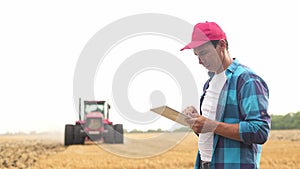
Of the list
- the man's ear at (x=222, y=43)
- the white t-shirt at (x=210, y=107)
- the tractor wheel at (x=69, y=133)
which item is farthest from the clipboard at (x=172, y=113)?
the tractor wheel at (x=69, y=133)

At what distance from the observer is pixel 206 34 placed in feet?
7.54

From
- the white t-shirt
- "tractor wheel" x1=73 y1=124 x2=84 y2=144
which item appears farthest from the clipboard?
"tractor wheel" x1=73 y1=124 x2=84 y2=144

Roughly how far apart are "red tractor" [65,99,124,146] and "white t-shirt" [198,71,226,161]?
1354 centimetres

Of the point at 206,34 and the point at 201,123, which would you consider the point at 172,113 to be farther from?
the point at 206,34

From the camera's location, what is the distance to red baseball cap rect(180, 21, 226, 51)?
7.52 ft

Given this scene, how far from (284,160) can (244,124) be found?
8797 millimetres

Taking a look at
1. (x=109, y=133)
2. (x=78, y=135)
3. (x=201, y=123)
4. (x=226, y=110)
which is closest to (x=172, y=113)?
(x=201, y=123)

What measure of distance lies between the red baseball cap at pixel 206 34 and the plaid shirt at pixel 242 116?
17 centimetres

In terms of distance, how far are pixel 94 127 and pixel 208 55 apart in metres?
14.9

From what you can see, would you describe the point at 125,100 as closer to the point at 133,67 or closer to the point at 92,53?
the point at 133,67

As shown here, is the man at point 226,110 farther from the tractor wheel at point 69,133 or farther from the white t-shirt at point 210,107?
the tractor wheel at point 69,133

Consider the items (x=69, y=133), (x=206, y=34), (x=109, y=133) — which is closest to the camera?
(x=206, y=34)

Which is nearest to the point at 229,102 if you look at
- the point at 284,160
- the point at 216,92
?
the point at 216,92

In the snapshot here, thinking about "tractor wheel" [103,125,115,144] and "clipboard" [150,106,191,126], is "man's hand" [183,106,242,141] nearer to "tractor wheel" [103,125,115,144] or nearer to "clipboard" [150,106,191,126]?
"clipboard" [150,106,191,126]
